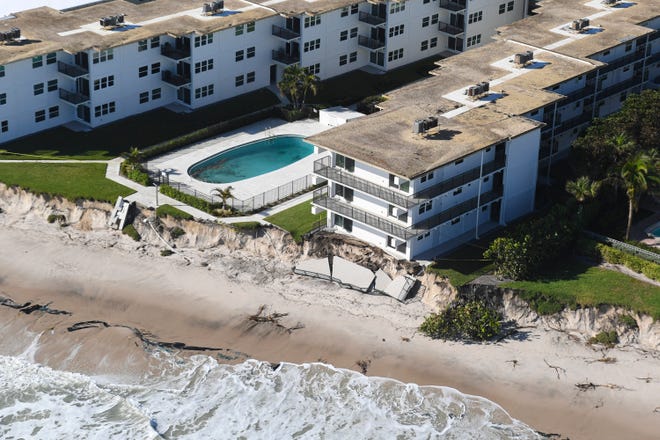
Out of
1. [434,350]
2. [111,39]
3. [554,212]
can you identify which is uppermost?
[111,39]

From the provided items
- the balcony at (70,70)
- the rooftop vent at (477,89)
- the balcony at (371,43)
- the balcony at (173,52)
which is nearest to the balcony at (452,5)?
the balcony at (371,43)

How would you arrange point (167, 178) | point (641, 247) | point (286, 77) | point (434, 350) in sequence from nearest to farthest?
point (434, 350) → point (641, 247) → point (167, 178) → point (286, 77)

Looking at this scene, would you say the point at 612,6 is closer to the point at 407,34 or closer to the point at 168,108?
the point at 407,34

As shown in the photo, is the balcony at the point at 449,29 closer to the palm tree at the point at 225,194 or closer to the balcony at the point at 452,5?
the balcony at the point at 452,5

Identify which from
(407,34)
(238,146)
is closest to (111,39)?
(238,146)

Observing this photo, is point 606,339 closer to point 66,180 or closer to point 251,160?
point 251,160

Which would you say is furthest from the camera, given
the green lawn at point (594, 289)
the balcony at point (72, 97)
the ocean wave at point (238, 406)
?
the balcony at point (72, 97)

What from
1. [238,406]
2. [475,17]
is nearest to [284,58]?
[475,17]
